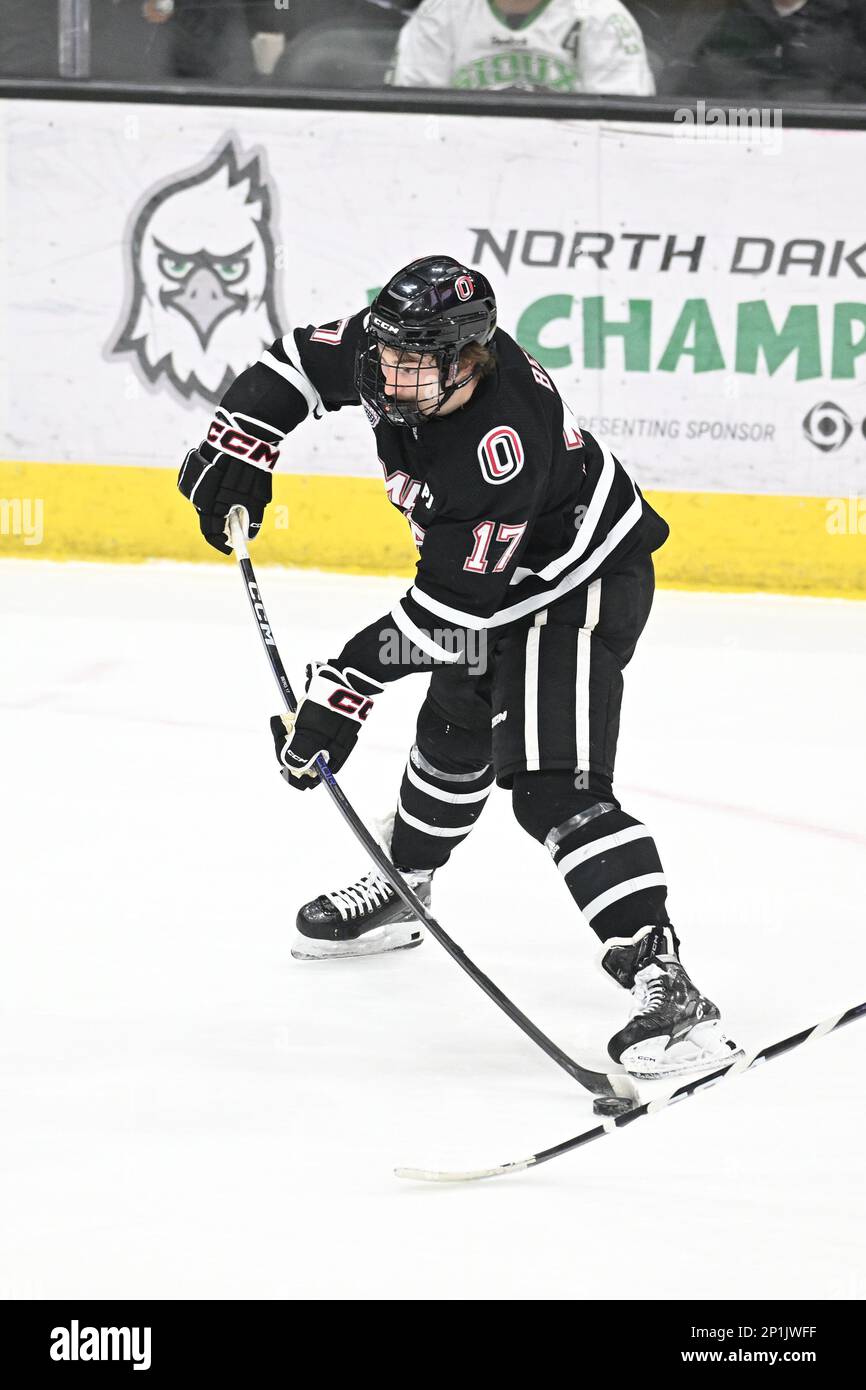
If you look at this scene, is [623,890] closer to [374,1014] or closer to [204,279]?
[374,1014]

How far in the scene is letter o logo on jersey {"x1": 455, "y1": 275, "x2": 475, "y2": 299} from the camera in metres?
2.30

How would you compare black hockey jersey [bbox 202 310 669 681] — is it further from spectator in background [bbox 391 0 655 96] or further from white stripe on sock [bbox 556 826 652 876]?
spectator in background [bbox 391 0 655 96]

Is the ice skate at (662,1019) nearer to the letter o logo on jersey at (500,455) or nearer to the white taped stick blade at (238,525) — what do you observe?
the letter o logo on jersey at (500,455)

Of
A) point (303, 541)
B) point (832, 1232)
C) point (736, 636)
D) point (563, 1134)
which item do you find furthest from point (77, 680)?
point (832, 1232)

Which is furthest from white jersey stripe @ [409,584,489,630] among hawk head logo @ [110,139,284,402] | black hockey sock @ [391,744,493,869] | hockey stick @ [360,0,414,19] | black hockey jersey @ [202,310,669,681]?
hockey stick @ [360,0,414,19]

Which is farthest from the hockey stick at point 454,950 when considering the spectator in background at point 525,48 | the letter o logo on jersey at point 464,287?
the spectator in background at point 525,48

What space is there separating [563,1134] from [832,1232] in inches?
14.9

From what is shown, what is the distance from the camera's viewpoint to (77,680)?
14.3 feet

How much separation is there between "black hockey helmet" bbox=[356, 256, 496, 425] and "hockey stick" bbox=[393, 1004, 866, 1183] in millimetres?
883

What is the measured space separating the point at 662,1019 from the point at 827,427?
3121 millimetres

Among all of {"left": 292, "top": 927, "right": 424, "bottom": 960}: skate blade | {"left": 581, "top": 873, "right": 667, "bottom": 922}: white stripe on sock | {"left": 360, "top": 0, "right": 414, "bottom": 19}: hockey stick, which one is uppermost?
{"left": 360, "top": 0, "right": 414, "bottom": 19}: hockey stick
